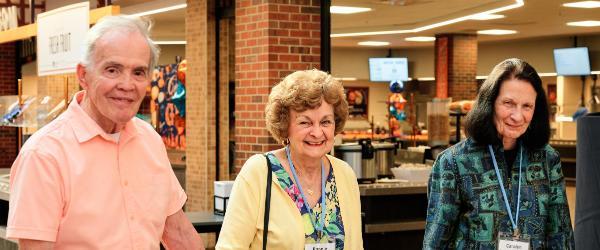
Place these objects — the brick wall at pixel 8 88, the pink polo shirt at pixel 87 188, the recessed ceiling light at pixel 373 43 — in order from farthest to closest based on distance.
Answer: the recessed ceiling light at pixel 373 43 → the brick wall at pixel 8 88 → the pink polo shirt at pixel 87 188

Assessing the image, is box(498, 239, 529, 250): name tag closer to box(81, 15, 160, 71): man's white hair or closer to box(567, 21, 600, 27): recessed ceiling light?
box(81, 15, 160, 71): man's white hair

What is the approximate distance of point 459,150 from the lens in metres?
3.15

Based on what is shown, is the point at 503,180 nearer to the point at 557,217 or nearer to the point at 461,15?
the point at 557,217

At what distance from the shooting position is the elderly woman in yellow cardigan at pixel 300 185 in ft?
9.11

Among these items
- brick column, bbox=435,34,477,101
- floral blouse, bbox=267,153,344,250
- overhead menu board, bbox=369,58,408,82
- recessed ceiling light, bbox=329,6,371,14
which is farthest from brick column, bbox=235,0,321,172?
overhead menu board, bbox=369,58,408,82

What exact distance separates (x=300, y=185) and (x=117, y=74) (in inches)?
35.5

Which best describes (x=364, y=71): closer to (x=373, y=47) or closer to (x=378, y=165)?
(x=373, y=47)

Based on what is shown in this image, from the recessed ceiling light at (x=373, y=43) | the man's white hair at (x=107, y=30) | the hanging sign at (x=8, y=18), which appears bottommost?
the man's white hair at (x=107, y=30)

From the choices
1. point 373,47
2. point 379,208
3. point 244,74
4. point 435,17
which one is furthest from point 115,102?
point 373,47

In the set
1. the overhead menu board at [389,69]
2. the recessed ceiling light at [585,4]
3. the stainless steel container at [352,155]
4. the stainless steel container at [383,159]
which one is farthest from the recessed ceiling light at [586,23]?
the stainless steel container at [352,155]

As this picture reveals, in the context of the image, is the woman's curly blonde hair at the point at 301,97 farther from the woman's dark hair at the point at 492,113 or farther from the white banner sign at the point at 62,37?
the white banner sign at the point at 62,37

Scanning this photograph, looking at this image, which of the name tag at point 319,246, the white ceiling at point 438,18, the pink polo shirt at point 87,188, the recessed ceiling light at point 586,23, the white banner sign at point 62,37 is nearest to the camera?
the pink polo shirt at point 87,188

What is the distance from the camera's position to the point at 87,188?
213cm

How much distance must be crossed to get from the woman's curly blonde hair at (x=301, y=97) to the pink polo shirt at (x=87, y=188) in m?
0.67
